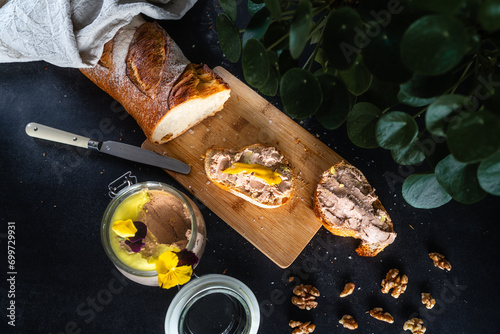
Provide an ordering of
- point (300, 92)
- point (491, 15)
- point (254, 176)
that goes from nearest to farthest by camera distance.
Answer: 1. point (491, 15)
2. point (300, 92)
3. point (254, 176)

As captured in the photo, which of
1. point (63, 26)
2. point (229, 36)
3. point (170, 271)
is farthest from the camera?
point (63, 26)

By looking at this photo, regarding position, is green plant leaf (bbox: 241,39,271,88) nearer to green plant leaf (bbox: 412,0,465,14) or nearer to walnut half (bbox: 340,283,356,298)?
green plant leaf (bbox: 412,0,465,14)

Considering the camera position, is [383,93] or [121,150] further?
[121,150]

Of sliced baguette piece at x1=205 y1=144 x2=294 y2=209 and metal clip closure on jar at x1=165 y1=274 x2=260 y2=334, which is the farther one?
sliced baguette piece at x1=205 y1=144 x2=294 y2=209

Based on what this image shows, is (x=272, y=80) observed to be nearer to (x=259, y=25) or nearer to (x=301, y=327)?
(x=259, y=25)

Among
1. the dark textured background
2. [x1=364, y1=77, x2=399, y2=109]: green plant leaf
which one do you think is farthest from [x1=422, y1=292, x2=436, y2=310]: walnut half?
[x1=364, y1=77, x2=399, y2=109]: green plant leaf

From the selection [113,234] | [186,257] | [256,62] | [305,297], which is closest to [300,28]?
[256,62]

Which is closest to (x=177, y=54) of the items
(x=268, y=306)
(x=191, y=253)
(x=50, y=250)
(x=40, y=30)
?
(x=40, y=30)
